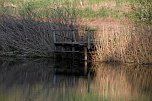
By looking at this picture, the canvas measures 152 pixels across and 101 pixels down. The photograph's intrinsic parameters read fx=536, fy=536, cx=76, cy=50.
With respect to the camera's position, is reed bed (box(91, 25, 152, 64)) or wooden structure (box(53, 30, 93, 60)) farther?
wooden structure (box(53, 30, 93, 60))

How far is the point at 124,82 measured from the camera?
20812 millimetres

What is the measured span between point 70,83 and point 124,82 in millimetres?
2099

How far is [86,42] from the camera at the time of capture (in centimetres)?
2455

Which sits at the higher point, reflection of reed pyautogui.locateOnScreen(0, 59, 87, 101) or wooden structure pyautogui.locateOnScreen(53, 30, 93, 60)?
wooden structure pyautogui.locateOnScreen(53, 30, 93, 60)

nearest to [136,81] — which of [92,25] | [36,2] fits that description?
[92,25]

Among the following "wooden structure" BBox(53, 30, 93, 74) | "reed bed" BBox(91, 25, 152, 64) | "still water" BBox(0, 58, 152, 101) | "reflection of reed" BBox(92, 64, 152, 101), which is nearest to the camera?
"still water" BBox(0, 58, 152, 101)

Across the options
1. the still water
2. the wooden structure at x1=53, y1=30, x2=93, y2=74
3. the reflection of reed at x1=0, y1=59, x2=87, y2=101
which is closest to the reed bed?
the still water

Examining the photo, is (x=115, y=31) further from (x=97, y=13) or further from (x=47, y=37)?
(x=97, y=13)

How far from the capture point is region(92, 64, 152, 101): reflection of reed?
18906 millimetres

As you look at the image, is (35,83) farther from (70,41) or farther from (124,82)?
(70,41)

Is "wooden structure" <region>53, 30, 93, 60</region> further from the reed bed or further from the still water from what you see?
the still water

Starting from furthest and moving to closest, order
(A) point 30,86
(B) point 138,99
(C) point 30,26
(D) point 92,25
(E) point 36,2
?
1. (E) point 36,2
2. (D) point 92,25
3. (C) point 30,26
4. (A) point 30,86
5. (B) point 138,99

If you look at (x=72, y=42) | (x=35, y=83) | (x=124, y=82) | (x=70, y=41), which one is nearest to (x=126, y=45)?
(x=72, y=42)

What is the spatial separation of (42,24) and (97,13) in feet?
29.1
